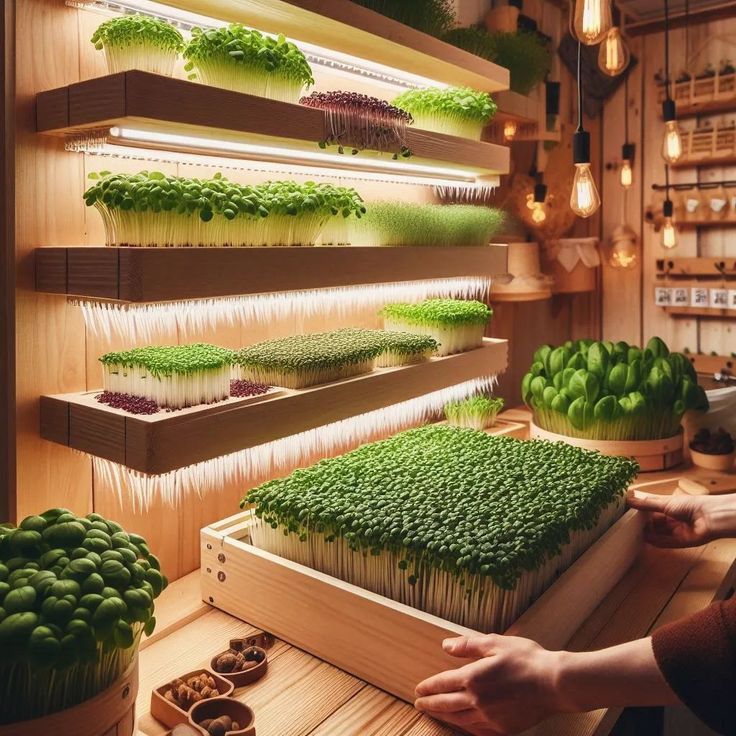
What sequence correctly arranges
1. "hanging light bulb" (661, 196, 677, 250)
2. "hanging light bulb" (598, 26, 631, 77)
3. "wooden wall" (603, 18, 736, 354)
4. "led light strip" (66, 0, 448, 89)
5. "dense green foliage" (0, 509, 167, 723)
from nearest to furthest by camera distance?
"dense green foliage" (0, 509, 167, 723) < "led light strip" (66, 0, 448, 89) < "hanging light bulb" (598, 26, 631, 77) < "hanging light bulb" (661, 196, 677, 250) < "wooden wall" (603, 18, 736, 354)

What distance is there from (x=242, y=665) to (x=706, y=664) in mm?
881

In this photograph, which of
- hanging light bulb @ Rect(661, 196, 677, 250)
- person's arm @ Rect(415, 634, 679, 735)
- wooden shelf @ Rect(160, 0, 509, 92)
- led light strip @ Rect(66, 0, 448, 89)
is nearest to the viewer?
person's arm @ Rect(415, 634, 679, 735)

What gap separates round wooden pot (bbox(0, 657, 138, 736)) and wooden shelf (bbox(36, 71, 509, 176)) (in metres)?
1.04

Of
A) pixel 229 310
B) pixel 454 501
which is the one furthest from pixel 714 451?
pixel 229 310

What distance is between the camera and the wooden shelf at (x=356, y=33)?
1861 mm

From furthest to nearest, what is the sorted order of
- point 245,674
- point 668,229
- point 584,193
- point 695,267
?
point 695,267 → point 668,229 → point 584,193 → point 245,674

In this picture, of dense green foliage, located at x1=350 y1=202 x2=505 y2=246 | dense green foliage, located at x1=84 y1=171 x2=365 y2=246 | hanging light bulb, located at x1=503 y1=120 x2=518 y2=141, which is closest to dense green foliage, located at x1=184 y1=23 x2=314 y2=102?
dense green foliage, located at x1=84 y1=171 x2=365 y2=246

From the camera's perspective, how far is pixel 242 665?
1.53m

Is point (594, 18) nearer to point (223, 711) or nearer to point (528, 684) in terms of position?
point (528, 684)

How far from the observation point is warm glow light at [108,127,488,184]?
1637 millimetres

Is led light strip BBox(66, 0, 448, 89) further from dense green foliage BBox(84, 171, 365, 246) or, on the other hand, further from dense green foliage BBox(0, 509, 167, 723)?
dense green foliage BBox(0, 509, 167, 723)

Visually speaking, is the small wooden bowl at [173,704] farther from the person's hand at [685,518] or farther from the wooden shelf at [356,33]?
the wooden shelf at [356,33]

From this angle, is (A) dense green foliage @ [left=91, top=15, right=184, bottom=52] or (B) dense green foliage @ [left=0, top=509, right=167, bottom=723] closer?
(B) dense green foliage @ [left=0, top=509, right=167, bottom=723]

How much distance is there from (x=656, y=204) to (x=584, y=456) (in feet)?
9.42
